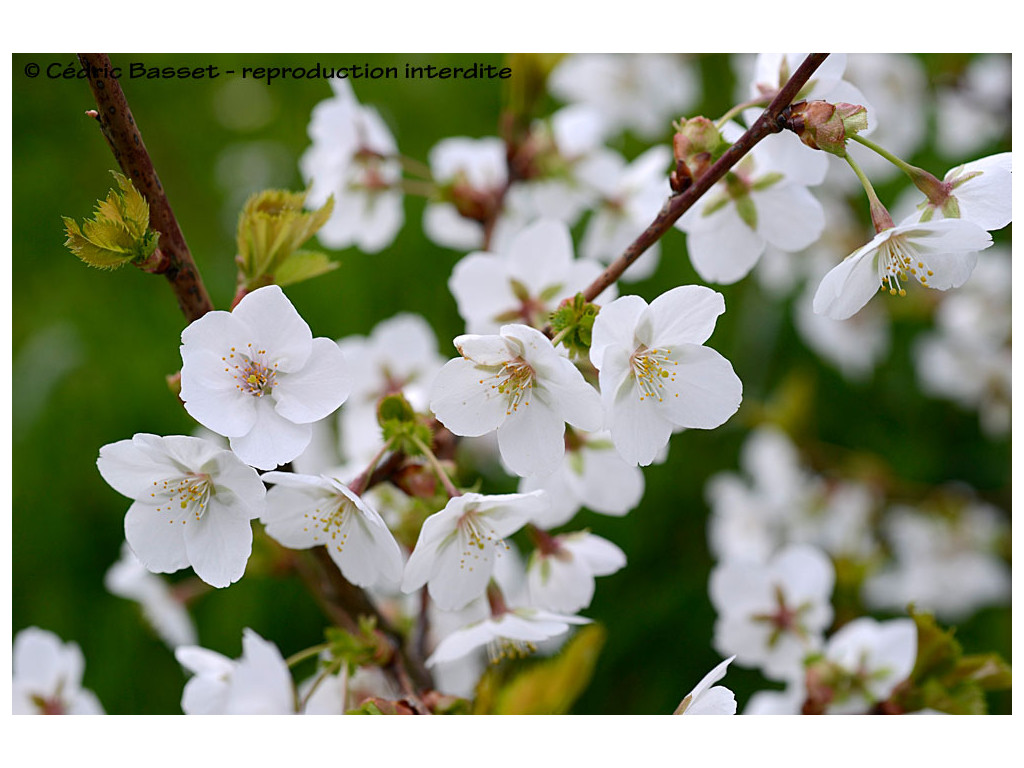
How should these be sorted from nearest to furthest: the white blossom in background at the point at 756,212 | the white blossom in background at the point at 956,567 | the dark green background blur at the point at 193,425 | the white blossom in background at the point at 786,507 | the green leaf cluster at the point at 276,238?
1. the green leaf cluster at the point at 276,238
2. the white blossom in background at the point at 756,212
3. the dark green background blur at the point at 193,425
4. the white blossom in background at the point at 786,507
5. the white blossom in background at the point at 956,567

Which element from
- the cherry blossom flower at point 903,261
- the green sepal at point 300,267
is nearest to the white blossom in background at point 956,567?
the cherry blossom flower at point 903,261

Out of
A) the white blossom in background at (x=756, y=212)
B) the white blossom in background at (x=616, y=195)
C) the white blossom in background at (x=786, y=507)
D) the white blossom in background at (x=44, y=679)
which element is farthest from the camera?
the white blossom in background at (x=786, y=507)

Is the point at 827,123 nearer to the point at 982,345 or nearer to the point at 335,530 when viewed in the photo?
the point at 335,530

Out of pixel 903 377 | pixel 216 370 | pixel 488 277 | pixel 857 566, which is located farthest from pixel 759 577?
pixel 903 377

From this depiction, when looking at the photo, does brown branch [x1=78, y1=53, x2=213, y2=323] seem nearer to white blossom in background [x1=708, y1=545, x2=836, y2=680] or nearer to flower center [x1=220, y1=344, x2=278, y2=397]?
flower center [x1=220, y1=344, x2=278, y2=397]

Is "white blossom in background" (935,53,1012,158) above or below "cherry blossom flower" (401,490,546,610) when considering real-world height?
above

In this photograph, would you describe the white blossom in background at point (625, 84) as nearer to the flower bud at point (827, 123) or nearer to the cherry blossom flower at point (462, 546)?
the flower bud at point (827, 123)

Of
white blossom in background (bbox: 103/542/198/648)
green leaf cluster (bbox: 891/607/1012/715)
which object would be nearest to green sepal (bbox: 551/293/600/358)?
green leaf cluster (bbox: 891/607/1012/715)
